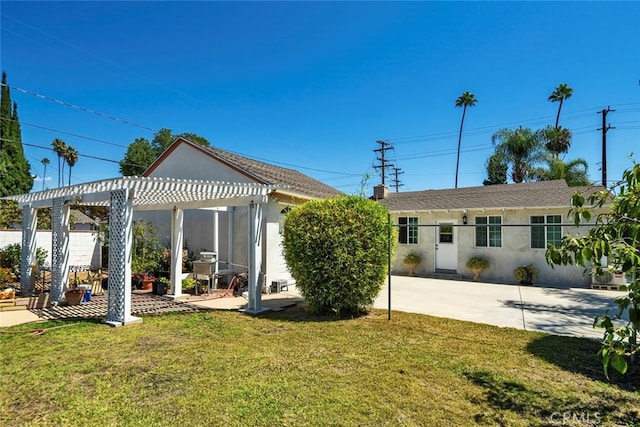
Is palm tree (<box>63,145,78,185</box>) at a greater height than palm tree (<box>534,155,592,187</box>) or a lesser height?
greater

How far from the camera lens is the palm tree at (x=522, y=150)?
28.3m

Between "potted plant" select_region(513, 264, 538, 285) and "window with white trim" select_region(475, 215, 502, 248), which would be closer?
"potted plant" select_region(513, 264, 538, 285)

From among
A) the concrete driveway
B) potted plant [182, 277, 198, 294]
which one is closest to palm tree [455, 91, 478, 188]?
the concrete driveway

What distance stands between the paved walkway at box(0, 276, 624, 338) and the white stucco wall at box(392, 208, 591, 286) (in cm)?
103

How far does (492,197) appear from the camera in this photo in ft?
53.5

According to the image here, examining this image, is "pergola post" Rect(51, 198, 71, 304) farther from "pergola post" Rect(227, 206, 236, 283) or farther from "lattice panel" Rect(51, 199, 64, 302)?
"pergola post" Rect(227, 206, 236, 283)

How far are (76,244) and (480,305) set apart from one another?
56.2 ft

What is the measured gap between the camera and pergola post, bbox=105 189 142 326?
7.81 metres

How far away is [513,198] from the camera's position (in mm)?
15500

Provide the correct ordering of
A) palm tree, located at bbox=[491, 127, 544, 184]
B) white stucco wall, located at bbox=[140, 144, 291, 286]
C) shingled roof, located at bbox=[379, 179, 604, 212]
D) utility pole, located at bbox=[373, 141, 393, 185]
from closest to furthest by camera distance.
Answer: white stucco wall, located at bbox=[140, 144, 291, 286] < shingled roof, located at bbox=[379, 179, 604, 212] < palm tree, located at bbox=[491, 127, 544, 184] < utility pole, located at bbox=[373, 141, 393, 185]

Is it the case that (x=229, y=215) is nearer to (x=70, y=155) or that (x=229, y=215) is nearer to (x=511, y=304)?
(x=511, y=304)

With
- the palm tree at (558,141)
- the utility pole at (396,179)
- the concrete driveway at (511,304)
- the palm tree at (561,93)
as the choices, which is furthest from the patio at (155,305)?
the utility pole at (396,179)

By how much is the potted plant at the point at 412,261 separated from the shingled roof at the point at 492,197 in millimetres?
2360

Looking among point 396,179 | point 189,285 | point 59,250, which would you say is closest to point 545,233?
point 189,285
